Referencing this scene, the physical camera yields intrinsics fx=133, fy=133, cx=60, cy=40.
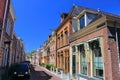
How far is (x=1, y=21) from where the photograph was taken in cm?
1138

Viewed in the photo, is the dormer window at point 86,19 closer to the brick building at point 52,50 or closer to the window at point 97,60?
the window at point 97,60

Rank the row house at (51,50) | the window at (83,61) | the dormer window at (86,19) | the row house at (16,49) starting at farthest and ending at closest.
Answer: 1. the row house at (51,50)
2. the row house at (16,49)
3. the dormer window at (86,19)
4. the window at (83,61)

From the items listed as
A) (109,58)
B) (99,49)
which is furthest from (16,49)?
(109,58)

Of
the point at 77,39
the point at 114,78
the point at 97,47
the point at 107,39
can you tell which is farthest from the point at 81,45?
the point at 114,78

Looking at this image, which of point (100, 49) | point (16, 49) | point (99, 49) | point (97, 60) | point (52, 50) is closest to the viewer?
point (100, 49)

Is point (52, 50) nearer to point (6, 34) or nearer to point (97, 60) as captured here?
point (6, 34)

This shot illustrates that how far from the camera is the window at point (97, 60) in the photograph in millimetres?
9539

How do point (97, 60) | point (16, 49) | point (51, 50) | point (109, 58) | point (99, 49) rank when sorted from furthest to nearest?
1. point (51, 50)
2. point (16, 49)
3. point (97, 60)
4. point (99, 49)
5. point (109, 58)

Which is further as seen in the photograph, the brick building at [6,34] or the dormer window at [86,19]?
the dormer window at [86,19]

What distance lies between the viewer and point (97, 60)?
9.91 meters

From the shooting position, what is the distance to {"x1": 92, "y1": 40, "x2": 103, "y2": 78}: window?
9539 millimetres

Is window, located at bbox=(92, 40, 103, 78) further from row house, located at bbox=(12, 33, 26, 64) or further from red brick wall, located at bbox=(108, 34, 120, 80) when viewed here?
row house, located at bbox=(12, 33, 26, 64)

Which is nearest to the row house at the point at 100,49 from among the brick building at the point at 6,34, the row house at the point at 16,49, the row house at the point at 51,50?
the brick building at the point at 6,34

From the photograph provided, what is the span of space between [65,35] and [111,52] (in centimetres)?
1145
